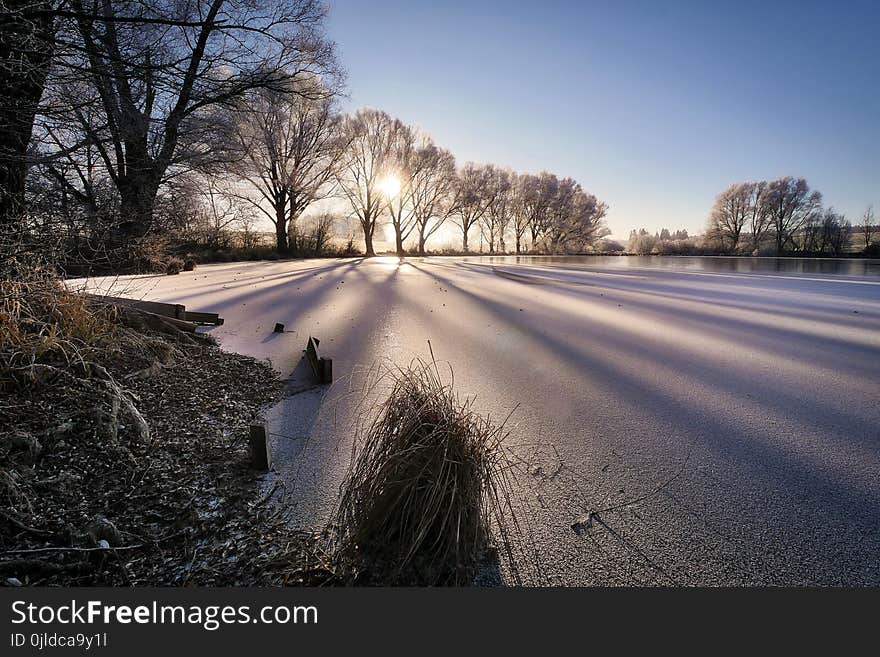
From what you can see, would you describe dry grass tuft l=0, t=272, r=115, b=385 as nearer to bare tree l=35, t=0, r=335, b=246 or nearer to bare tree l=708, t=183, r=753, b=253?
bare tree l=35, t=0, r=335, b=246

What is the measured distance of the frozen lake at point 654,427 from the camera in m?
1.38

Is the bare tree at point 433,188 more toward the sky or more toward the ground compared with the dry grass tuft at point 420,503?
more toward the sky

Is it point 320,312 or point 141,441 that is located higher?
point 320,312

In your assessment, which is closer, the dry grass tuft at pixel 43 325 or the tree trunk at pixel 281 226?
the dry grass tuft at pixel 43 325

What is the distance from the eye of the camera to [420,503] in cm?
124

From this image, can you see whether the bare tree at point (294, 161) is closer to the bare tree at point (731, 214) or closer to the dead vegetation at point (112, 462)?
the dead vegetation at point (112, 462)

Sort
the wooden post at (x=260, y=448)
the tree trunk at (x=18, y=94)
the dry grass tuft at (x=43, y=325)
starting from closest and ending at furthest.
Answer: the wooden post at (x=260, y=448) < the dry grass tuft at (x=43, y=325) < the tree trunk at (x=18, y=94)

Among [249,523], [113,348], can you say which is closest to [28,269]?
[113,348]

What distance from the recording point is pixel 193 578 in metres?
1.25

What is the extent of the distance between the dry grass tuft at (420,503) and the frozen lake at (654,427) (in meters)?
0.30

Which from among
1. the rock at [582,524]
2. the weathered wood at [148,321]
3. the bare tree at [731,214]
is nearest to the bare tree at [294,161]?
the weathered wood at [148,321]

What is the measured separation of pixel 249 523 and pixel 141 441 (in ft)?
2.86

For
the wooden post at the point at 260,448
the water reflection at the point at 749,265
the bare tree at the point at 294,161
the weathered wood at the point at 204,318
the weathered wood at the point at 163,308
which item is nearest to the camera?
the wooden post at the point at 260,448

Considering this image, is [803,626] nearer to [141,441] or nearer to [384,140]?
[141,441]
